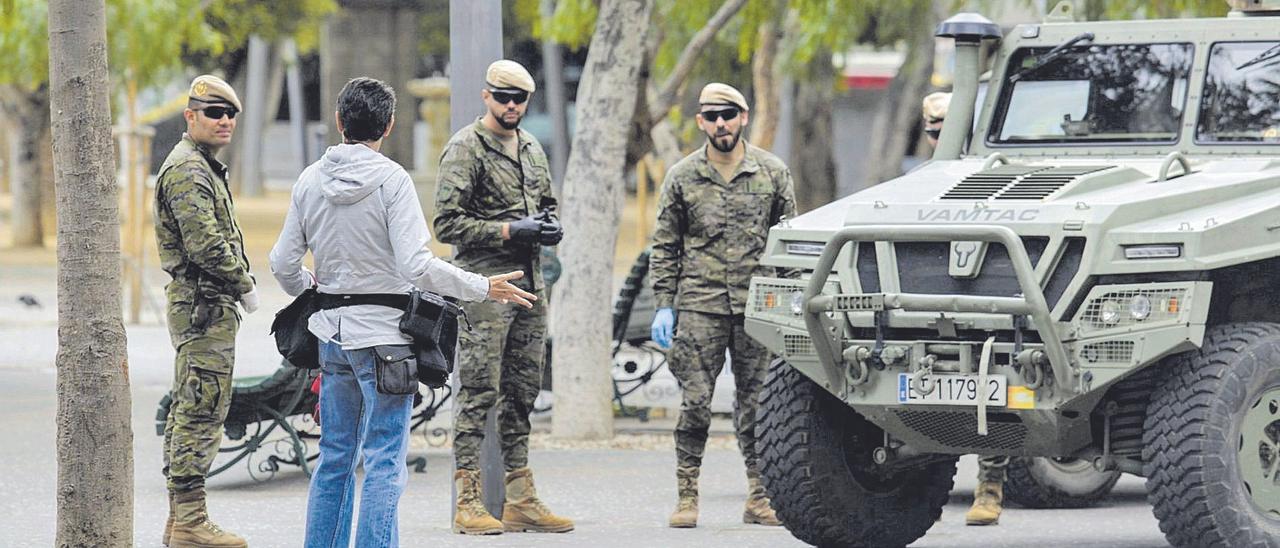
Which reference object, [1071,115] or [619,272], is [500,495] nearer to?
[1071,115]

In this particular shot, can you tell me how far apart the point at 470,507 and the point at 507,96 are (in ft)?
5.35

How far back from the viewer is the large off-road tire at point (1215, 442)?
7.25 meters

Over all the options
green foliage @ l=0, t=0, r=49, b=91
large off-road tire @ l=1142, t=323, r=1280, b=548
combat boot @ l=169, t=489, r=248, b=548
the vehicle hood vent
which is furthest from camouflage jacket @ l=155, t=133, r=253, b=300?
green foliage @ l=0, t=0, r=49, b=91

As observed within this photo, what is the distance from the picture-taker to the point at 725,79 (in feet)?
79.9

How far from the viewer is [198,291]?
8.18 m

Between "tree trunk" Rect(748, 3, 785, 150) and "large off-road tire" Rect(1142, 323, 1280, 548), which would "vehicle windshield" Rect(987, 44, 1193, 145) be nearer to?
"large off-road tire" Rect(1142, 323, 1280, 548)

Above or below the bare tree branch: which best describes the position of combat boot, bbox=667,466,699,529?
below

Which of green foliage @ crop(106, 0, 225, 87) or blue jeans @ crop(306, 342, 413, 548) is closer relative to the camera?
blue jeans @ crop(306, 342, 413, 548)

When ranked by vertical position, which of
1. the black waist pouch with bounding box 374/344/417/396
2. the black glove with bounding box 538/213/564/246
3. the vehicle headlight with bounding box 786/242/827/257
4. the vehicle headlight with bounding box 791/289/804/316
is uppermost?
the vehicle headlight with bounding box 786/242/827/257

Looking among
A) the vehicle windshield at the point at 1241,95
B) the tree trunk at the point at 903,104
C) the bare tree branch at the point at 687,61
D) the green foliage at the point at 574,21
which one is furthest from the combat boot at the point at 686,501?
the tree trunk at the point at 903,104

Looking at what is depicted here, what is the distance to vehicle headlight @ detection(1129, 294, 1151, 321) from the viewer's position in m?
7.26

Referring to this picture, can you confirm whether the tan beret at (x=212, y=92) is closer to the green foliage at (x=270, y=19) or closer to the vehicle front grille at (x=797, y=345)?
the vehicle front grille at (x=797, y=345)

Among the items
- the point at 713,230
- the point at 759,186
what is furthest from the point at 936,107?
the point at 713,230

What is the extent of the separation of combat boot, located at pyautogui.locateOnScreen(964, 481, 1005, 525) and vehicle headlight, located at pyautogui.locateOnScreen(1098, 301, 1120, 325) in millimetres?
2190
